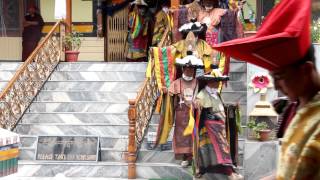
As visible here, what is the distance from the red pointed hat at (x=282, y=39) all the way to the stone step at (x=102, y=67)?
962 cm

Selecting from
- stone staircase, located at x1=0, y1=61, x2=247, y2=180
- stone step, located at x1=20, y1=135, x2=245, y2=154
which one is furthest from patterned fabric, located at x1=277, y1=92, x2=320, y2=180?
stone step, located at x1=20, y1=135, x2=245, y2=154

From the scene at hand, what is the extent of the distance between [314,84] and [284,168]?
0.34 meters

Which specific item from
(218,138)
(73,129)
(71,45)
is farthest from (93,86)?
(218,138)

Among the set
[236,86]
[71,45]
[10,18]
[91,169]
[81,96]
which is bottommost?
[91,169]

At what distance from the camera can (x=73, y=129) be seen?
1012cm

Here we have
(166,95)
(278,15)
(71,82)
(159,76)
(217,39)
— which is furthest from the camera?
(71,82)

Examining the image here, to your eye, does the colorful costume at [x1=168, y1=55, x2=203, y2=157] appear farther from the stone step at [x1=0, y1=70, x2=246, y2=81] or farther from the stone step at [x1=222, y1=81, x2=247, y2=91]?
the stone step at [x1=0, y1=70, x2=246, y2=81]

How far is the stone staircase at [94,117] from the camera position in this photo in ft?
29.1

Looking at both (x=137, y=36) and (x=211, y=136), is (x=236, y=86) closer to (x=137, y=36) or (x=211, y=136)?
(x=211, y=136)

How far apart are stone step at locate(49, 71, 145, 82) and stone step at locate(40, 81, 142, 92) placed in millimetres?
154

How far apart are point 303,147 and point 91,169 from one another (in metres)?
7.12

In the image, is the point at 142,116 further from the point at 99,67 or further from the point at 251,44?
the point at 251,44

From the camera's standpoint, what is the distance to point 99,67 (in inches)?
480

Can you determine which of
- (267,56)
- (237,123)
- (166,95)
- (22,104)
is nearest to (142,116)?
(166,95)
